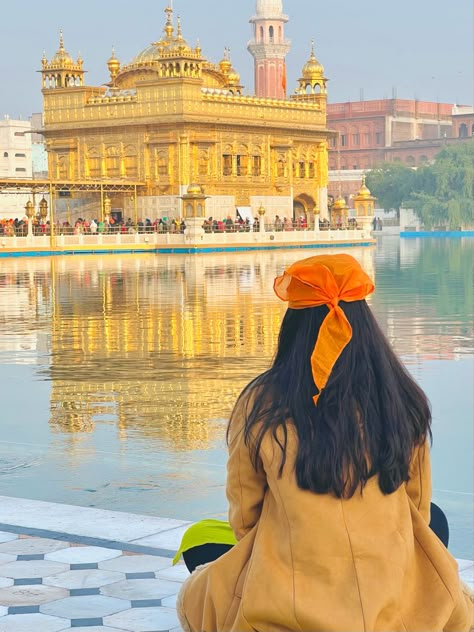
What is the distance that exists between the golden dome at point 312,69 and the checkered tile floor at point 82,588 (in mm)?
56424

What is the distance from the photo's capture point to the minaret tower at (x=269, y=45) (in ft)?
272

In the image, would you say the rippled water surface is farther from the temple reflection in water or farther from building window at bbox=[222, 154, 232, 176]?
building window at bbox=[222, 154, 232, 176]

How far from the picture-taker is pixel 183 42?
50969 mm

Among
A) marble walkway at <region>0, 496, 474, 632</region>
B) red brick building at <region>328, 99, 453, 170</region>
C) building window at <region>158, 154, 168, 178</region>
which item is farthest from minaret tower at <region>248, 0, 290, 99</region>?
marble walkway at <region>0, 496, 474, 632</region>

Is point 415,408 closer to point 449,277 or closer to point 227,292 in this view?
point 227,292

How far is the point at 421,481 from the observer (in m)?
2.91

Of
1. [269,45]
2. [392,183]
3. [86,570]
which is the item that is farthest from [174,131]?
[86,570]

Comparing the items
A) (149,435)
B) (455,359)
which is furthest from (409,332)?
(149,435)

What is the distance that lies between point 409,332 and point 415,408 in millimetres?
10928

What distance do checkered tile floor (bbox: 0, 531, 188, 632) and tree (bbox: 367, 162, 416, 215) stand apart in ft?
238

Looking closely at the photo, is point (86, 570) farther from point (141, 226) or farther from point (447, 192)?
point (447, 192)

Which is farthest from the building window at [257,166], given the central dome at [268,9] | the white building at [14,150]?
the white building at [14,150]

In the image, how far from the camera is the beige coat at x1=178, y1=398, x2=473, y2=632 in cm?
269

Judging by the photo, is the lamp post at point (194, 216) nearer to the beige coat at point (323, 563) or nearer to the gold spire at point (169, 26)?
the gold spire at point (169, 26)
